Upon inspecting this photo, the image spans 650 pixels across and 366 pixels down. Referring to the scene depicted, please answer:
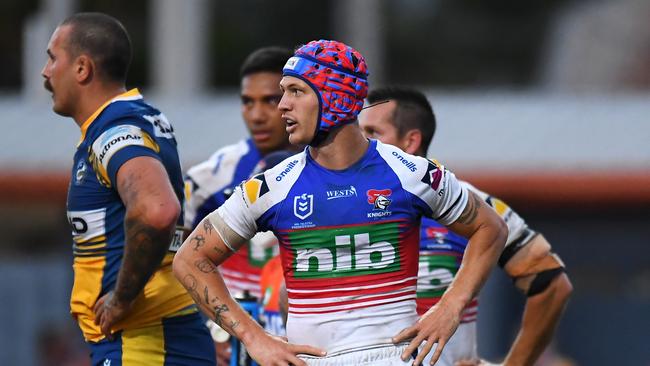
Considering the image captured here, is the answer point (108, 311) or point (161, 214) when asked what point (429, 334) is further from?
point (108, 311)

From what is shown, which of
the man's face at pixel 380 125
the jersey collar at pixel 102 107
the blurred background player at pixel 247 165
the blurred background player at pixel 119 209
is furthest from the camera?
the blurred background player at pixel 247 165

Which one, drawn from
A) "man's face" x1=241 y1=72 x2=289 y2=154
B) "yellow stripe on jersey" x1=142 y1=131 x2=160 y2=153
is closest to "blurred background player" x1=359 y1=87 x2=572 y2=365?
"man's face" x1=241 y1=72 x2=289 y2=154

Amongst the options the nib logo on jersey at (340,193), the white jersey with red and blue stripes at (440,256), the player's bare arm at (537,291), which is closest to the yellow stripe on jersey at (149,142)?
the nib logo on jersey at (340,193)

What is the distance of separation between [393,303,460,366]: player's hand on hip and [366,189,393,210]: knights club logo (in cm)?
47

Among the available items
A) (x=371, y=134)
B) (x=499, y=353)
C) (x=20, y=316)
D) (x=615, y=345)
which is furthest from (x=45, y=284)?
(x=371, y=134)

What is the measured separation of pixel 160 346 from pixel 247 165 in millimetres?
1969

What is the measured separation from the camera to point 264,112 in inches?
294

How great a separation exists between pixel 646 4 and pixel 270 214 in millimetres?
23323

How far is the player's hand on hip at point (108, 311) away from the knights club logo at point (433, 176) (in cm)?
142

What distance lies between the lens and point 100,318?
5.59m

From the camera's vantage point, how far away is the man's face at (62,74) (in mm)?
5801

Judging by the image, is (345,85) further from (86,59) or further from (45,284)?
(45,284)

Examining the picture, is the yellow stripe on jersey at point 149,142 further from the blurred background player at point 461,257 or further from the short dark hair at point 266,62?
the short dark hair at point 266,62

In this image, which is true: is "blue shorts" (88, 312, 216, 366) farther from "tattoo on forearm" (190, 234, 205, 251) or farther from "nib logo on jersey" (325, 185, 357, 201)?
"nib logo on jersey" (325, 185, 357, 201)
